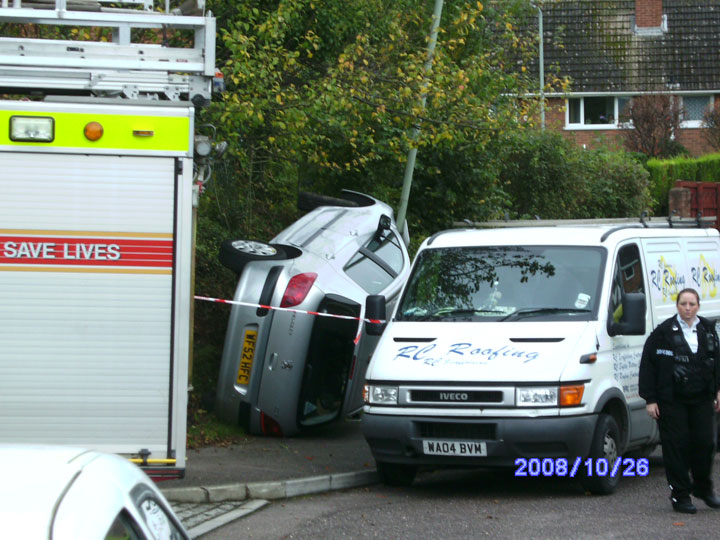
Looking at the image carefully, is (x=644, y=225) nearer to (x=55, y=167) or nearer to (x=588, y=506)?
(x=588, y=506)

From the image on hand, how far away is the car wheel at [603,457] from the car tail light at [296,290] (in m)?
3.42

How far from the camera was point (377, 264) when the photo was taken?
39.0 ft

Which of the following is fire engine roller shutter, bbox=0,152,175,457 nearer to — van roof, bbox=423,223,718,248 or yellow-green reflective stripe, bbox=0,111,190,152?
A: yellow-green reflective stripe, bbox=0,111,190,152

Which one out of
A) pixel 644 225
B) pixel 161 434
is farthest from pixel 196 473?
pixel 644 225

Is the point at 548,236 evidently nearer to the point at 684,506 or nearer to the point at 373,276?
the point at 373,276

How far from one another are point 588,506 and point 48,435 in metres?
4.11

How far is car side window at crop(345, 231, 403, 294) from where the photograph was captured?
38.0ft

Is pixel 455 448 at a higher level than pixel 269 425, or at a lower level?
higher

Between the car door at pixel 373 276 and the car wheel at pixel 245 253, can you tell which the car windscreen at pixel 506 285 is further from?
the car wheel at pixel 245 253

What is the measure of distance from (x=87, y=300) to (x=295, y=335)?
4.14 metres

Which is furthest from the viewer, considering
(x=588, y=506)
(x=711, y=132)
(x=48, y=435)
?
(x=711, y=132)

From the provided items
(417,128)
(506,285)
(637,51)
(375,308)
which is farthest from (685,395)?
(637,51)

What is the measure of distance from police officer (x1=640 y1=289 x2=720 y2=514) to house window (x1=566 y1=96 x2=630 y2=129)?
3537 cm

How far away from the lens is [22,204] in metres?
6.77
